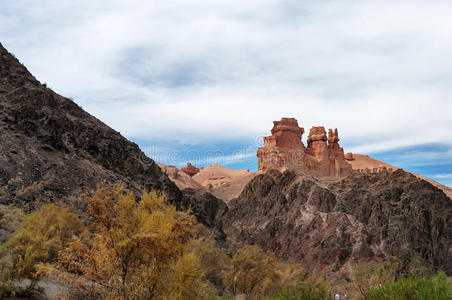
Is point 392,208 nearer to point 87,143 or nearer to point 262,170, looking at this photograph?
point 87,143

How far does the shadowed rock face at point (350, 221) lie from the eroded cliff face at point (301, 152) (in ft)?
160

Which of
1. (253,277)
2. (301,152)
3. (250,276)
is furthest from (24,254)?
(301,152)

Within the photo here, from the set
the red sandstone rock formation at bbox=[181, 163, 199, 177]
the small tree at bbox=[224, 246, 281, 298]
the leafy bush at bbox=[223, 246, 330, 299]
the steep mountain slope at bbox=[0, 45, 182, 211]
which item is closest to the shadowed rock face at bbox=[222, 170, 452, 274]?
the steep mountain slope at bbox=[0, 45, 182, 211]

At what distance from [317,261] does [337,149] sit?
7793 centimetres

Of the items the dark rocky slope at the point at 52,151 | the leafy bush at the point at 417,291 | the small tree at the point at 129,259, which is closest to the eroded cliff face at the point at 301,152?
the dark rocky slope at the point at 52,151

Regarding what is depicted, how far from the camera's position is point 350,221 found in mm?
45938

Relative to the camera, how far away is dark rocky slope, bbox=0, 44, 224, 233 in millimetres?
20844

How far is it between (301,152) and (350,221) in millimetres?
63993

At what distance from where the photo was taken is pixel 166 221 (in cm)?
790

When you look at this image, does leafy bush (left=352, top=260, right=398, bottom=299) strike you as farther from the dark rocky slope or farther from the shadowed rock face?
the shadowed rock face

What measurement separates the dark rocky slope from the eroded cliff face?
74.4m

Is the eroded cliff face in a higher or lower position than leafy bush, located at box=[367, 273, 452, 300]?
higher

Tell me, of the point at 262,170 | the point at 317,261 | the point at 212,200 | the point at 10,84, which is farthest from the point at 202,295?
the point at 262,170

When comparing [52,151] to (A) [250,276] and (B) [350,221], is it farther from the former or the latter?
(B) [350,221]
